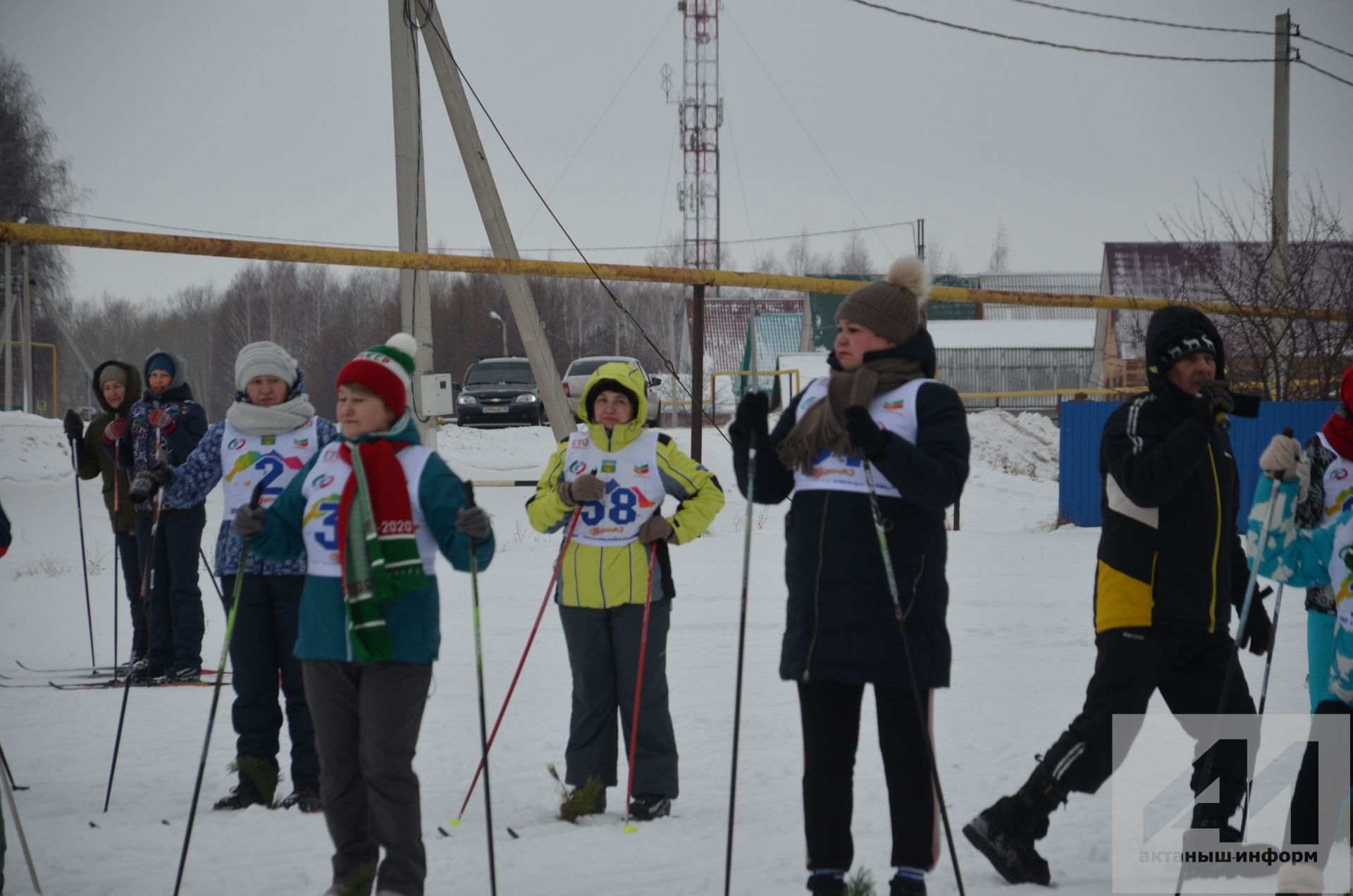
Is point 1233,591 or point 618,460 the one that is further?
point 618,460

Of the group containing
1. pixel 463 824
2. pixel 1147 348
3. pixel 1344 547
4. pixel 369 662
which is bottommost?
pixel 463 824

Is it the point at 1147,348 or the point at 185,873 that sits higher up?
the point at 1147,348

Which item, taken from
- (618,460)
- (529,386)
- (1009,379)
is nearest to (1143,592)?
(618,460)

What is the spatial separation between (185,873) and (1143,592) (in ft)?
10.00

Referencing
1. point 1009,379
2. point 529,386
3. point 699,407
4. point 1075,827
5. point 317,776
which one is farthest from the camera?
point 1009,379

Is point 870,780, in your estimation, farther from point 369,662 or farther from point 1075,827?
point 369,662

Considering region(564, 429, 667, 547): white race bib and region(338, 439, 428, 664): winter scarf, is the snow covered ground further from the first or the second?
region(564, 429, 667, 547): white race bib

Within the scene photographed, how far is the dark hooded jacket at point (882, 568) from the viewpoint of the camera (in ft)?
10.6

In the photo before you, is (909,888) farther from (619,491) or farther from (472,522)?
(619,491)

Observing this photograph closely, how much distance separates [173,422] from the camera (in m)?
6.59

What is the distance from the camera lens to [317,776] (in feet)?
15.4

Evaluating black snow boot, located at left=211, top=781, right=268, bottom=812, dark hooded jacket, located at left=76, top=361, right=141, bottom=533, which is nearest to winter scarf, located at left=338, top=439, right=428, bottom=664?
black snow boot, located at left=211, top=781, right=268, bottom=812

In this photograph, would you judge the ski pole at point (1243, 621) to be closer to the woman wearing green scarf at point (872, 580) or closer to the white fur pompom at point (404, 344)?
the woman wearing green scarf at point (872, 580)

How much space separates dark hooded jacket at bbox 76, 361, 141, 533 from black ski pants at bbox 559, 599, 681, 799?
12.4 ft
